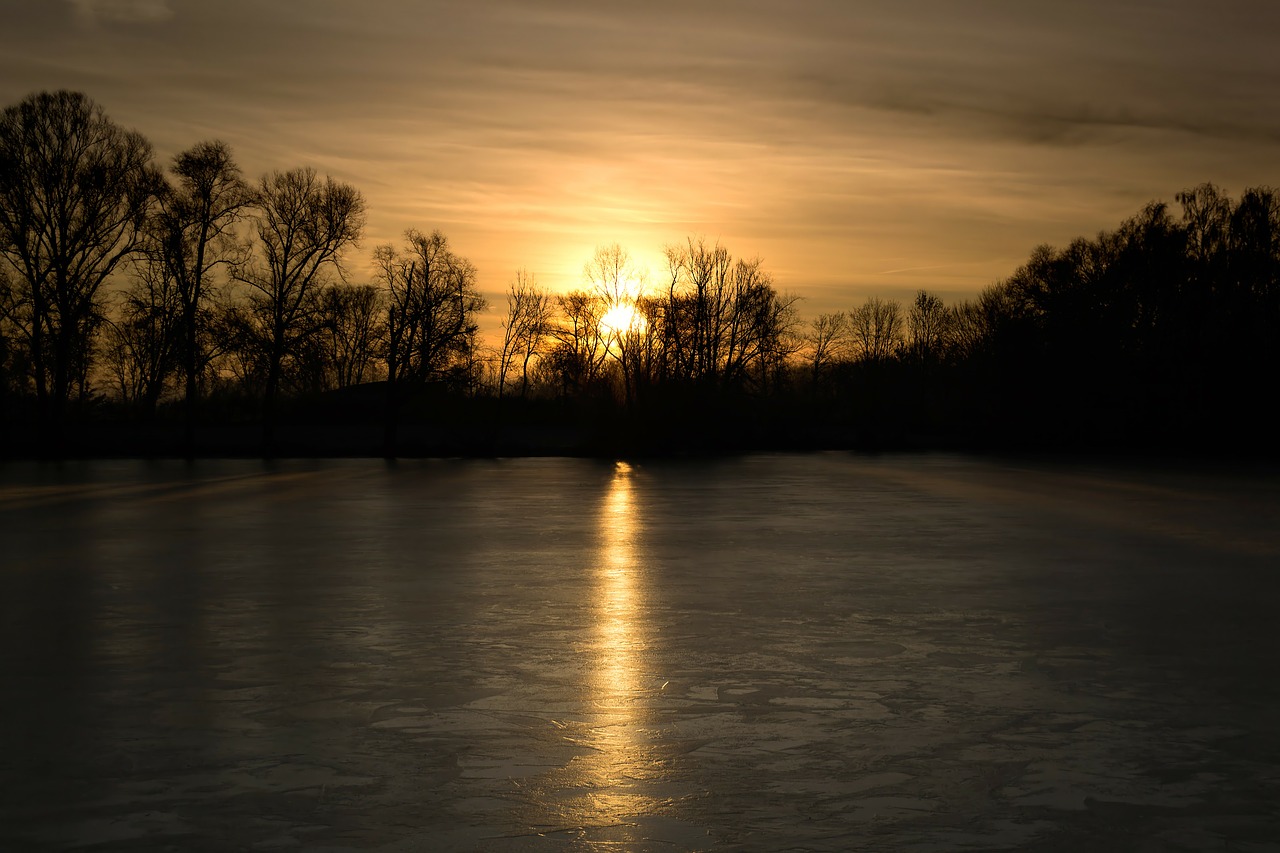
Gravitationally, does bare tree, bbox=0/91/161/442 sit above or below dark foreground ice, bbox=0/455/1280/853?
above

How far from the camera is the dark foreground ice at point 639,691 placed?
447cm

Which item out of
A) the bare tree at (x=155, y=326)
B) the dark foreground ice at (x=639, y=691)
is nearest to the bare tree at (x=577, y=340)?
the bare tree at (x=155, y=326)

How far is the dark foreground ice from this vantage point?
447cm

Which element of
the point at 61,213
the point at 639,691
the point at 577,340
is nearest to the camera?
the point at 639,691

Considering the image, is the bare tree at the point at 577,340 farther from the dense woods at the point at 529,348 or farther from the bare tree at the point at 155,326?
the bare tree at the point at 155,326

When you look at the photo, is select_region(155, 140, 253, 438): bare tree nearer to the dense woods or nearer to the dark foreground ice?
the dense woods

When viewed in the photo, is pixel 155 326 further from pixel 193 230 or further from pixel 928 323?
pixel 928 323

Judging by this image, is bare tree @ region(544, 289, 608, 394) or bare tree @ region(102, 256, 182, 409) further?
bare tree @ region(544, 289, 608, 394)

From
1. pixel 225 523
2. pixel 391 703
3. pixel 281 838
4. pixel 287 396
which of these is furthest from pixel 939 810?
pixel 287 396

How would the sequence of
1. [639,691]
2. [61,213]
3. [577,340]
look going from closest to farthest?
[639,691], [61,213], [577,340]

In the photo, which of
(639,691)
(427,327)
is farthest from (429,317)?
(639,691)

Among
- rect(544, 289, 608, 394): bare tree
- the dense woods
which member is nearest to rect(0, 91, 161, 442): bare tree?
the dense woods

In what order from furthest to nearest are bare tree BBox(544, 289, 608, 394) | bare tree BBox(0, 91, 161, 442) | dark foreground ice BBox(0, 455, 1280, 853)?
bare tree BBox(544, 289, 608, 394)
bare tree BBox(0, 91, 161, 442)
dark foreground ice BBox(0, 455, 1280, 853)

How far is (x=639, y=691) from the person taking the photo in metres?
6.55
